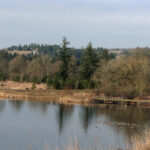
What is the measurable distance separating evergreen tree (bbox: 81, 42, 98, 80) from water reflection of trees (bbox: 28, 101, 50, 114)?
813 inches

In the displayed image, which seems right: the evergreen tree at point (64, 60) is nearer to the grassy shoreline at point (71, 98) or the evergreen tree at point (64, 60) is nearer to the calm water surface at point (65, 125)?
the grassy shoreline at point (71, 98)

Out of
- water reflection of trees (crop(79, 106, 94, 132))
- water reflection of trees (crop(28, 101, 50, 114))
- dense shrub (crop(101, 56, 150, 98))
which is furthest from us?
dense shrub (crop(101, 56, 150, 98))

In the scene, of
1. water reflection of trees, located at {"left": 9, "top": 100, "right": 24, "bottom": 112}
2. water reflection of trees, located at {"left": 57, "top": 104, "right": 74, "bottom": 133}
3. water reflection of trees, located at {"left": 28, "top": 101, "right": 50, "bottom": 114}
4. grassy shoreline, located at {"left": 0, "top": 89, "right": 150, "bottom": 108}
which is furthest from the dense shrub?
Answer: water reflection of trees, located at {"left": 9, "top": 100, "right": 24, "bottom": 112}

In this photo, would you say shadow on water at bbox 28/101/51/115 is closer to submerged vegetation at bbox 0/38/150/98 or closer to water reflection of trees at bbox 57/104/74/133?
water reflection of trees at bbox 57/104/74/133

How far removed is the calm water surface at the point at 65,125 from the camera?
16.4m

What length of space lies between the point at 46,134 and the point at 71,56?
38.4 metres

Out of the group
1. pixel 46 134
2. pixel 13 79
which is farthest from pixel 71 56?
pixel 46 134

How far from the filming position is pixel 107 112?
28547 millimetres

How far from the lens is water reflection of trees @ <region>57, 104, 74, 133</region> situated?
75.3 ft

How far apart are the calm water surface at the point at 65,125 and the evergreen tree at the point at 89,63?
20816 mm

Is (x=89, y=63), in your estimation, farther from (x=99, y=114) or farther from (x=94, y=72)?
(x=99, y=114)

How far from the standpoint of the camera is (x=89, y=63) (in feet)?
176

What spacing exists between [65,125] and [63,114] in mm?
5137

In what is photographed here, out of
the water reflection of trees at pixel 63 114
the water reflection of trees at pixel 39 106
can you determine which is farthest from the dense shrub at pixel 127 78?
the water reflection of trees at pixel 39 106
